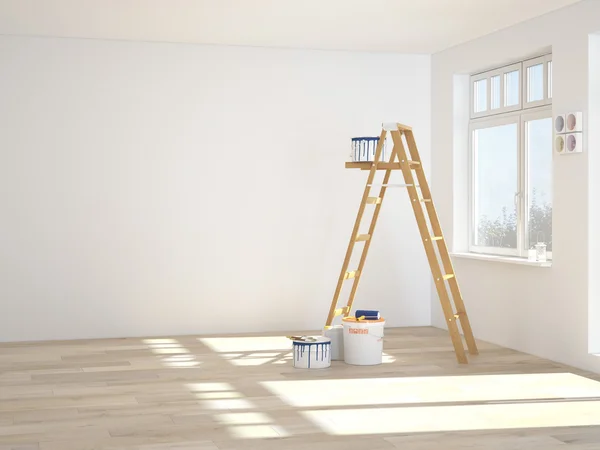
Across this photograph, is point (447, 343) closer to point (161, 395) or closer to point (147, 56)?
point (161, 395)

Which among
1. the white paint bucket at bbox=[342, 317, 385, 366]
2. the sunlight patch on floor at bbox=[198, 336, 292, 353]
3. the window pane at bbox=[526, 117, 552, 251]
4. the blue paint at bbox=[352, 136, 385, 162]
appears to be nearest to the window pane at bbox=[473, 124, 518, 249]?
the window pane at bbox=[526, 117, 552, 251]

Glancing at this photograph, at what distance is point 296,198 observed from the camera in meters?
8.18

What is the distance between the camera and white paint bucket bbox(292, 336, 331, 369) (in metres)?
6.14

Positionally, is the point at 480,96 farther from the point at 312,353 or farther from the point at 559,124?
the point at 312,353

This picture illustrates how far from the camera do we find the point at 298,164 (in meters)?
8.19

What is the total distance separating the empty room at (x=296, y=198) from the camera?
6164mm

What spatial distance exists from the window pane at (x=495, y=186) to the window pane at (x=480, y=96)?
0.21 meters

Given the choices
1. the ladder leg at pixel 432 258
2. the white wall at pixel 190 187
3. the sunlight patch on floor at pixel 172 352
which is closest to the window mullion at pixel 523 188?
the ladder leg at pixel 432 258

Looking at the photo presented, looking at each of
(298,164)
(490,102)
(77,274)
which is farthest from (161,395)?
(490,102)

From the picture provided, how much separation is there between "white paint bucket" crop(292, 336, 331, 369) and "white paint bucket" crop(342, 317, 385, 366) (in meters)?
0.22

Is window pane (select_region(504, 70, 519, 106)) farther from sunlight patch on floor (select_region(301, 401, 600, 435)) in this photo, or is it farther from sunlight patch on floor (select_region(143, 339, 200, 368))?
sunlight patch on floor (select_region(143, 339, 200, 368))

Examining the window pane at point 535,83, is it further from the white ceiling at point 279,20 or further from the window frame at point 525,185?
the white ceiling at point 279,20

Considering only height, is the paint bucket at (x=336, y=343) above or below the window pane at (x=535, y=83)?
below

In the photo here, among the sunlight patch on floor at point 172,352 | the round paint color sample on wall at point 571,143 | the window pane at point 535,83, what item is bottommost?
A: the sunlight patch on floor at point 172,352
